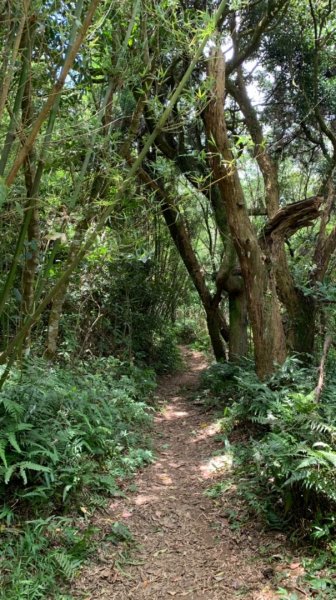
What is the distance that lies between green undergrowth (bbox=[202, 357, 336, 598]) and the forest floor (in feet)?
0.42

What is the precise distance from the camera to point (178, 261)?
10.5 meters

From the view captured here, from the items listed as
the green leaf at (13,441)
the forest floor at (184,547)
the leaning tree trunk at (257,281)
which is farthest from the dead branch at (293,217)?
the green leaf at (13,441)

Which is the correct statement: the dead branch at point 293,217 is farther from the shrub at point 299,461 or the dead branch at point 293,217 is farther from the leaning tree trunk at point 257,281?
the shrub at point 299,461

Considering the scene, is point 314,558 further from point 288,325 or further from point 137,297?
point 137,297

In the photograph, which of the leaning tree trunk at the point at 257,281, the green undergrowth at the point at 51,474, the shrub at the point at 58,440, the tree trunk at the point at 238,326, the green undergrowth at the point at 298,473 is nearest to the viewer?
the green undergrowth at the point at 51,474

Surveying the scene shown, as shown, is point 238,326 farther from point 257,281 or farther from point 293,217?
point 293,217

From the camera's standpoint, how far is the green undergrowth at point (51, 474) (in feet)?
8.56

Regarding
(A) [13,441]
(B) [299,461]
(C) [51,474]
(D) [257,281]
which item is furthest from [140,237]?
(D) [257,281]

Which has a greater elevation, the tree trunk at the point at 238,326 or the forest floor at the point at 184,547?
the tree trunk at the point at 238,326

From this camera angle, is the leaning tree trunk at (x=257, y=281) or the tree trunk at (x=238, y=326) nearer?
the leaning tree trunk at (x=257, y=281)

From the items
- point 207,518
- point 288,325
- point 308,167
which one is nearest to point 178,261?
point 308,167

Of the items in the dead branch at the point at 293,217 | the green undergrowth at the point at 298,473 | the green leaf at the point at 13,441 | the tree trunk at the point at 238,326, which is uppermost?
the dead branch at the point at 293,217

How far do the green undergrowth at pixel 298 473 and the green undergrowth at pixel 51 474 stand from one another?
1.09 metres

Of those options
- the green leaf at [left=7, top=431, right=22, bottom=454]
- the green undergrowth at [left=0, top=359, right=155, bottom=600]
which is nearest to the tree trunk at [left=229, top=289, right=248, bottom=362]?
the green undergrowth at [left=0, top=359, right=155, bottom=600]
